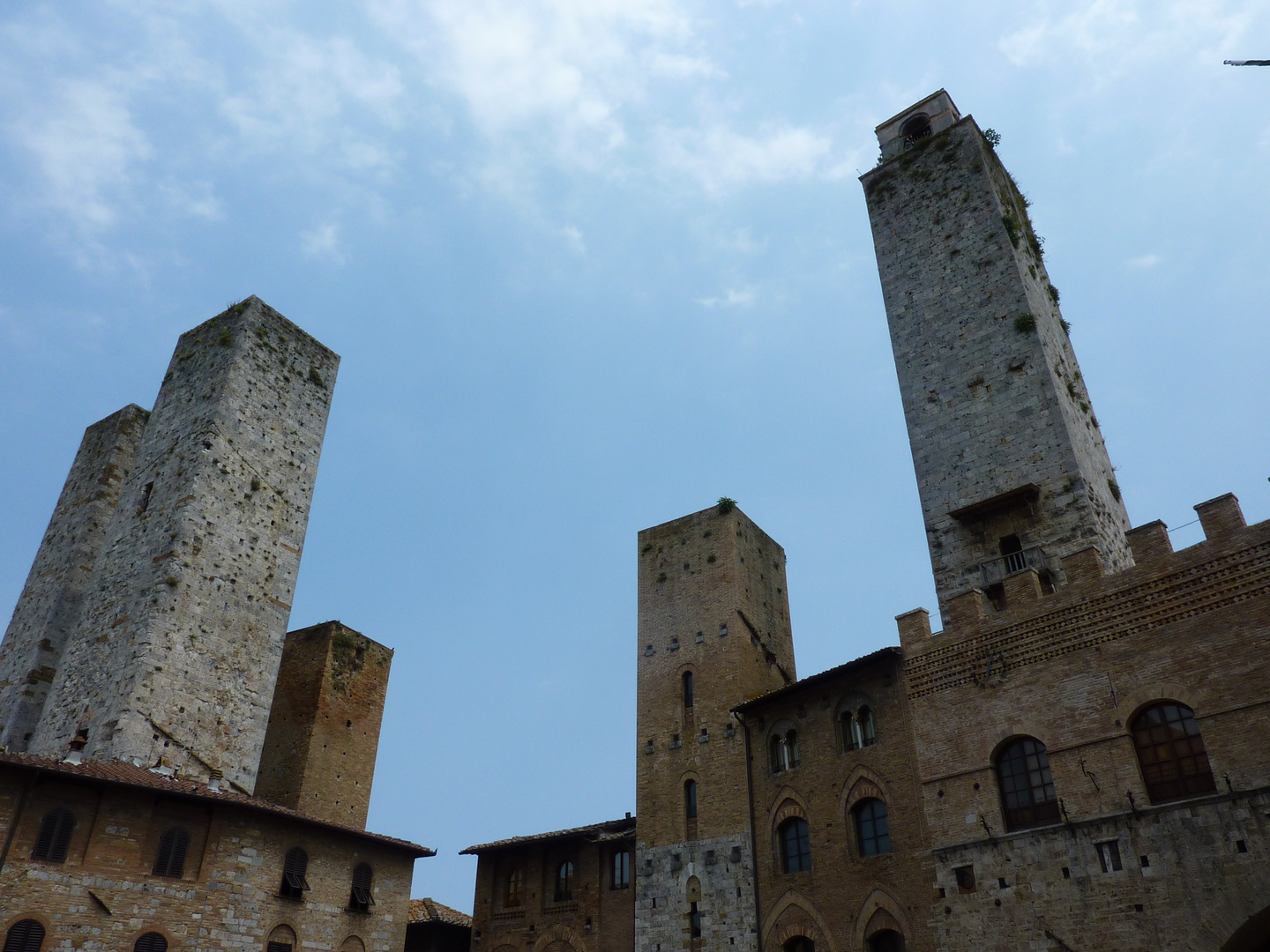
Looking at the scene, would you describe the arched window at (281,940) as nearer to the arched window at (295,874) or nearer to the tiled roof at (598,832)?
the arched window at (295,874)

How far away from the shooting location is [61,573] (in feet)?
98.0

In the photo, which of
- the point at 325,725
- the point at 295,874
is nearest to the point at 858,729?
the point at 295,874

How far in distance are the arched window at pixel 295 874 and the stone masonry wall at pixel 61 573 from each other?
33.5 feet

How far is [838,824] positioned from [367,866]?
40.8 feet

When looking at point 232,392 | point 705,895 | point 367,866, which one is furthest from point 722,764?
point 232,392

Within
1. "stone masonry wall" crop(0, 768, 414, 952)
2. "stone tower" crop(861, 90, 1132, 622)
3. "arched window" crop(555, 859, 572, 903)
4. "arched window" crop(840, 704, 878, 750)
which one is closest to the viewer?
"stone masonry wall" crop(0, 768, 414, 952)

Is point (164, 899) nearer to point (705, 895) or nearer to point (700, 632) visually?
point (705, 895)

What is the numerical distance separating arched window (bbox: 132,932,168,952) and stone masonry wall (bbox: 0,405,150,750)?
10652 millimetres

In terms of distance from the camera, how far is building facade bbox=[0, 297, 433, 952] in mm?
18484

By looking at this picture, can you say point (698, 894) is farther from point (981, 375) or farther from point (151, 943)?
point (981, 375)

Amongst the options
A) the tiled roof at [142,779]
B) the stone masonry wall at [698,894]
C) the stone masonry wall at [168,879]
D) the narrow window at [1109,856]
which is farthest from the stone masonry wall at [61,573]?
the narrow window at [1109,856]

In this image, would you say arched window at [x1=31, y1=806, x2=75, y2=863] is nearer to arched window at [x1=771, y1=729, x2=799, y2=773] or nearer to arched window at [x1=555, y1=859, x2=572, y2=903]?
arched window at [x1=555, y1=859, x2=572, y2=903]

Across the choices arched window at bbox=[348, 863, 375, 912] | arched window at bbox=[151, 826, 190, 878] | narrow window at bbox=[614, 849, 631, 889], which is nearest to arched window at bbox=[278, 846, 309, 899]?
arched window at bbox=[348, 863, 375, 912]

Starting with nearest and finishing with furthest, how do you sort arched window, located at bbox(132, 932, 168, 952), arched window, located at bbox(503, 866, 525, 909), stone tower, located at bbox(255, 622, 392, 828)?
arched window, located at bbox(132, 932, 168, 952), stone tower, located at bbox(255, 622, 392, 828), arched window, located at bbox(503, 866, 525, 909)
